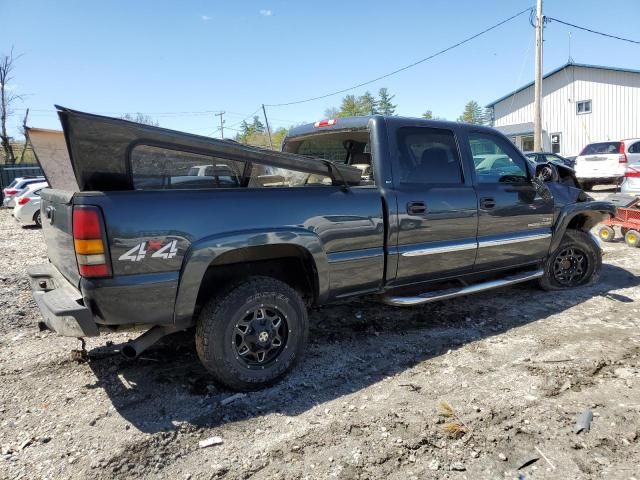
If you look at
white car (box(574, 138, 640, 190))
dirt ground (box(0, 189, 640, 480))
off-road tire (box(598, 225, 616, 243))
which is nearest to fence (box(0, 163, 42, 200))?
dirt ground (box(0, 189, 640, 480))

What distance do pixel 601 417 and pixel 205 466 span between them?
241 cm

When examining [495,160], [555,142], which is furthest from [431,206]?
[555,142]

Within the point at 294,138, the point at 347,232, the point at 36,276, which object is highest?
the point at 294,138

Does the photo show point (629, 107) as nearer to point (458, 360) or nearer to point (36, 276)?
point (458, 360)

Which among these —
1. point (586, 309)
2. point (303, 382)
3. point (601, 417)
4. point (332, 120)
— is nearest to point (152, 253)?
point (303, 382)

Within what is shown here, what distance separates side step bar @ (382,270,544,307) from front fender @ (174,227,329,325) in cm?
117

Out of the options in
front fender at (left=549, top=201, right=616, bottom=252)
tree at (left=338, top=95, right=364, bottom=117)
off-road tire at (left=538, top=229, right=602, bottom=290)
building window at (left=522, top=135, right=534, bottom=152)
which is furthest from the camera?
tree at (left=338, top=95, right=364, bottom=117)

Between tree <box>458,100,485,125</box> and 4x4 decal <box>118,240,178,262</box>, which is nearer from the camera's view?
4x4 decal <box>118,240,178,262</box>

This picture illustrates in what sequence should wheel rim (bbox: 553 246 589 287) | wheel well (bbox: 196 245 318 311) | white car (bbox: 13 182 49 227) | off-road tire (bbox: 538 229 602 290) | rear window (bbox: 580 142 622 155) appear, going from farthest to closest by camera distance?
rear window (bbox: 580 142 622 155), white car (bbox: 13 182 49 227), wheel rim (bbox: 553 246 589 287), off-road tire (bbox: 538 229 602 290), wheel well (bbox: 196 245 318 311)

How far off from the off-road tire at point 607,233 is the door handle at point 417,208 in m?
6.49

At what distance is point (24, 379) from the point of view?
11.3 ft

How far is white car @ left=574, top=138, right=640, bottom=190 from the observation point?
15.9 metres

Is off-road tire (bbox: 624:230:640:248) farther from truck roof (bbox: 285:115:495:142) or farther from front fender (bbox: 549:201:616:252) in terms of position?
truck roof (bbox: 285:115:495:142)

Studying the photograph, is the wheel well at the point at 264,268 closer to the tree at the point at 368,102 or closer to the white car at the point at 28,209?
the white car at the point at 28,209
